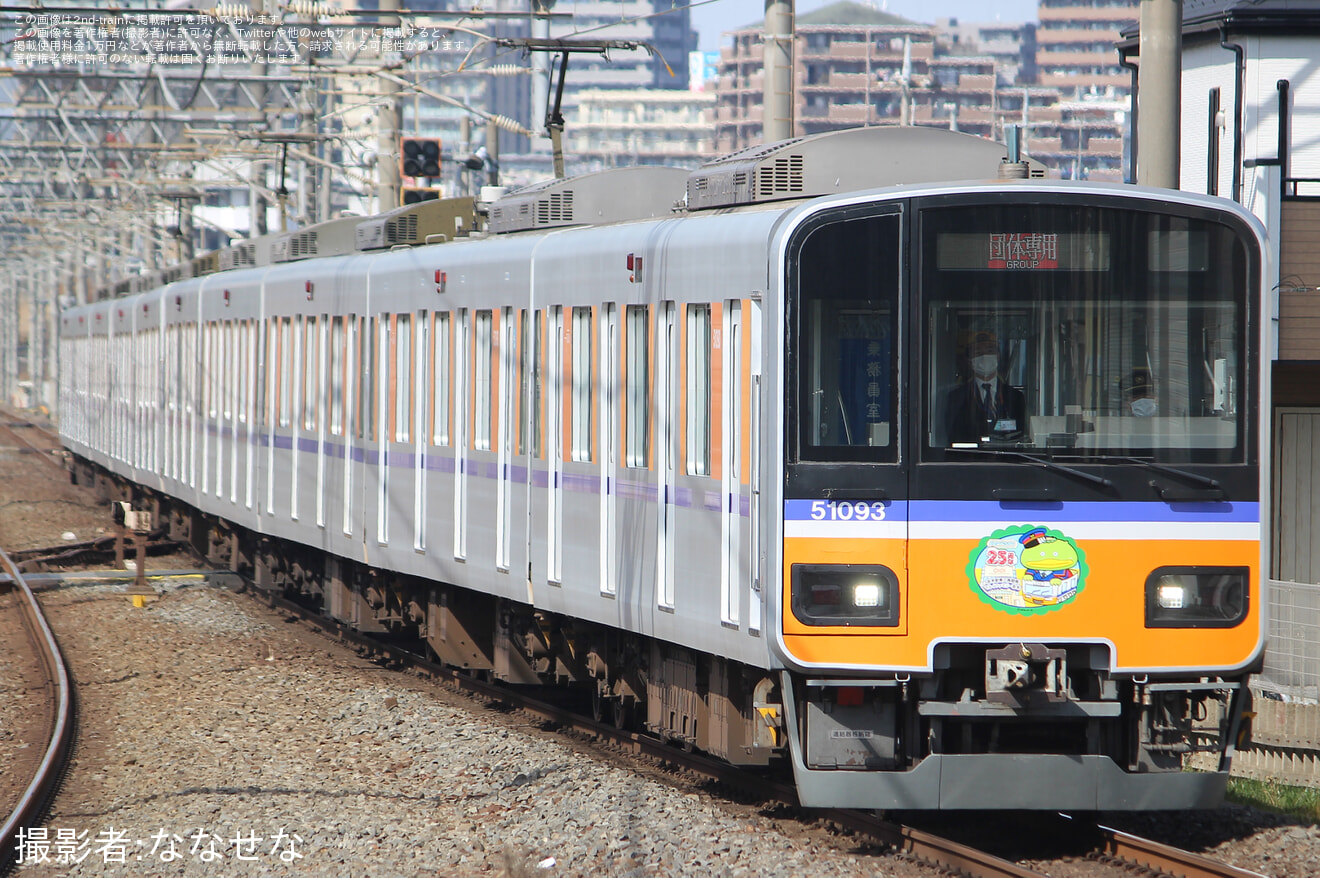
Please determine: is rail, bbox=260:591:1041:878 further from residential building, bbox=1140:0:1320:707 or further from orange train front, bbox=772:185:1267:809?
residential building, bbox=1140:0:1320:707

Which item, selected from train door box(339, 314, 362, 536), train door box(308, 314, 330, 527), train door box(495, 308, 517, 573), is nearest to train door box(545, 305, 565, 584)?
train door box(495, 308, 517, 573)

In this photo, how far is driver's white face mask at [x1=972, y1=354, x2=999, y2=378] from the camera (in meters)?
6.93

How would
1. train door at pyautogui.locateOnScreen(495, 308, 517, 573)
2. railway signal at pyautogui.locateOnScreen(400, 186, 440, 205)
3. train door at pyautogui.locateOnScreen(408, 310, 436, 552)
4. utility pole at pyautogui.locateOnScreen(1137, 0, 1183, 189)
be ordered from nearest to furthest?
utility pole at pyautogui.locateOnScreen(1137, 0, 1183, 189), train door at pyautogui.locateOnScreen(495, 308, 517, 573), train door at pyautogui.locateOnScreen(408, 310, 436, 552), railway signal at pyautogui.locateOnScreen(400, 186, 440, 205)

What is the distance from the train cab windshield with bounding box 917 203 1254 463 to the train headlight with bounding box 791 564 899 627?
0.53 m

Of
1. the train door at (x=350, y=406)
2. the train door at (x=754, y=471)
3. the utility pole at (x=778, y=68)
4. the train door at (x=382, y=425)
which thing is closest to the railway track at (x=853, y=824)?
the train door at (x=754, y=471)

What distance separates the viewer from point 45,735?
1068 cm

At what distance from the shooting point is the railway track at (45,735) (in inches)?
321

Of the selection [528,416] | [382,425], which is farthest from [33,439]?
[528,416]

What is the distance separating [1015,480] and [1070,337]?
60cm

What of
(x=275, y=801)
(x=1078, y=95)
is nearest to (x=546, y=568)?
(x=275, y=801)

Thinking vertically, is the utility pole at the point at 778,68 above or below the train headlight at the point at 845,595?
above

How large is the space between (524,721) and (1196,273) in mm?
5309

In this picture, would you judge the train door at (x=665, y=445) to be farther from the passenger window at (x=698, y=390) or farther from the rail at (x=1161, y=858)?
the rail at (x=1161, y=858)

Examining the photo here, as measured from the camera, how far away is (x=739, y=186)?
8164 mm
